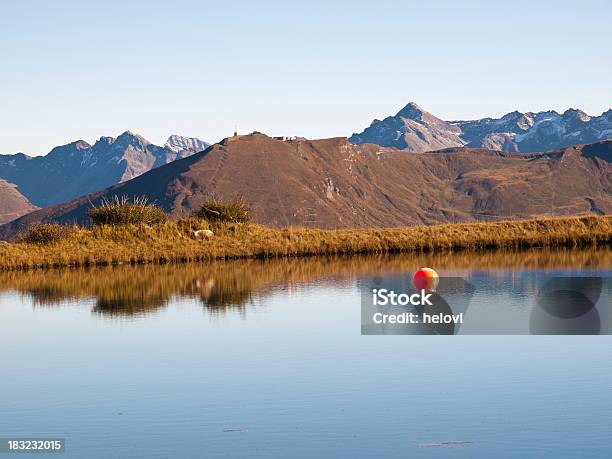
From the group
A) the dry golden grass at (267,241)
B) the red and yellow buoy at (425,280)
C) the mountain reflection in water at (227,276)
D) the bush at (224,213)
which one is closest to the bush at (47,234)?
the dry golden grass at (267,241)

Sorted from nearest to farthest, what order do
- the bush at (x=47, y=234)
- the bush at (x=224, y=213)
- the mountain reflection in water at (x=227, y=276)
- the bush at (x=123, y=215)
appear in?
the mountain reflection in water at (x=227, y=276) → the bush at (x=47, y=234) → the bush at (x=123, y=215) → the bush at (x=224, y=213)

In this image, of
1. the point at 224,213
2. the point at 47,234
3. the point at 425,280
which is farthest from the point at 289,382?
the point at 224,213

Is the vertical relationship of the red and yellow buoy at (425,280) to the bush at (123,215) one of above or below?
below

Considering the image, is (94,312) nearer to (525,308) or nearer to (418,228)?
(525,308)

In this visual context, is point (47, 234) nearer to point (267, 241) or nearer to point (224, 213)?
point (224, 213)

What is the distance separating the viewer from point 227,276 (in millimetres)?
38312

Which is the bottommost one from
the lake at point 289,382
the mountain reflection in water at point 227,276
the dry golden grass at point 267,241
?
the lake at point 289,382

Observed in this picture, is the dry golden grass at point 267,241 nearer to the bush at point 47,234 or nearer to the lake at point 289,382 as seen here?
the bush at point 47,234

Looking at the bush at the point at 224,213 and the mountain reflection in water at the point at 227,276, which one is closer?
the mountain reflection in water at the point at 227,276

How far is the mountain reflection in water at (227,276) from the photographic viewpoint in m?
30.8

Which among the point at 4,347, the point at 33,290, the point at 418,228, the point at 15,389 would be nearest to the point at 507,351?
the point at 15,389

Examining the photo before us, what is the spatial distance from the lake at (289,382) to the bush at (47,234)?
1958 cm

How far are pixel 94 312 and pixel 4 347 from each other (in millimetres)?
5440

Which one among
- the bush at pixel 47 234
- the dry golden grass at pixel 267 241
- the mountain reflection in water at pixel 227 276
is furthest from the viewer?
the bush at pixel 47 234
